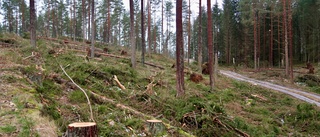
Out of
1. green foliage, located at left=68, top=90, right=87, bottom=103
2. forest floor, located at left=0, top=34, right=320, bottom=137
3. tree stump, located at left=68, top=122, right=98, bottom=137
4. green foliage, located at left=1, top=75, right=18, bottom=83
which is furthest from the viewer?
green foliage, located at left=68, top=90, right=87, bottom=103

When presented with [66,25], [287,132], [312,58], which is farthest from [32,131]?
[66,25]

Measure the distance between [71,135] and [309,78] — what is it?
23598 millimetres

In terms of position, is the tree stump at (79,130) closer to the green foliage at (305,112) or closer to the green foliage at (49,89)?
the green foliage at (49,89)

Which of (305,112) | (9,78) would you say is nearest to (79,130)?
(9,78)

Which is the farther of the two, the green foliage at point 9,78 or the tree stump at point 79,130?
the green foliage at point 9,78

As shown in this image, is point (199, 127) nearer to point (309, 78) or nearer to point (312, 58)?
point (309, 78)

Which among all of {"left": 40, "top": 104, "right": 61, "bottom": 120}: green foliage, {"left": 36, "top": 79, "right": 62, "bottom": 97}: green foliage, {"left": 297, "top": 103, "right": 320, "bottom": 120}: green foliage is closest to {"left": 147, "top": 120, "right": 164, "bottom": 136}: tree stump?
{"left": 40, "top": 104, "right": 61, "bottom": 120}: green foliage

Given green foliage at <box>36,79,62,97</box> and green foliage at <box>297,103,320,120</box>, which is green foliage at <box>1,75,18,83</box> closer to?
green foliage at <box>36,79,62,97</box>

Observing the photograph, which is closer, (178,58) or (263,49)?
(178,58)

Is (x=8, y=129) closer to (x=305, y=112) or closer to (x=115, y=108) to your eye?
(x=115, y=108)

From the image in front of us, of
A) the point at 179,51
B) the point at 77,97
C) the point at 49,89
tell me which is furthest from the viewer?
the point at 179,51

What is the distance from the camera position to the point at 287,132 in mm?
8867

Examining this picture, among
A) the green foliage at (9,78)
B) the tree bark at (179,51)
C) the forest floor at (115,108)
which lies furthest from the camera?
the tree bark at (179,51)

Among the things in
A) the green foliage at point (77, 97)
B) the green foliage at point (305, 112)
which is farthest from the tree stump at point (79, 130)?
the green foliage at point (305, 112)
